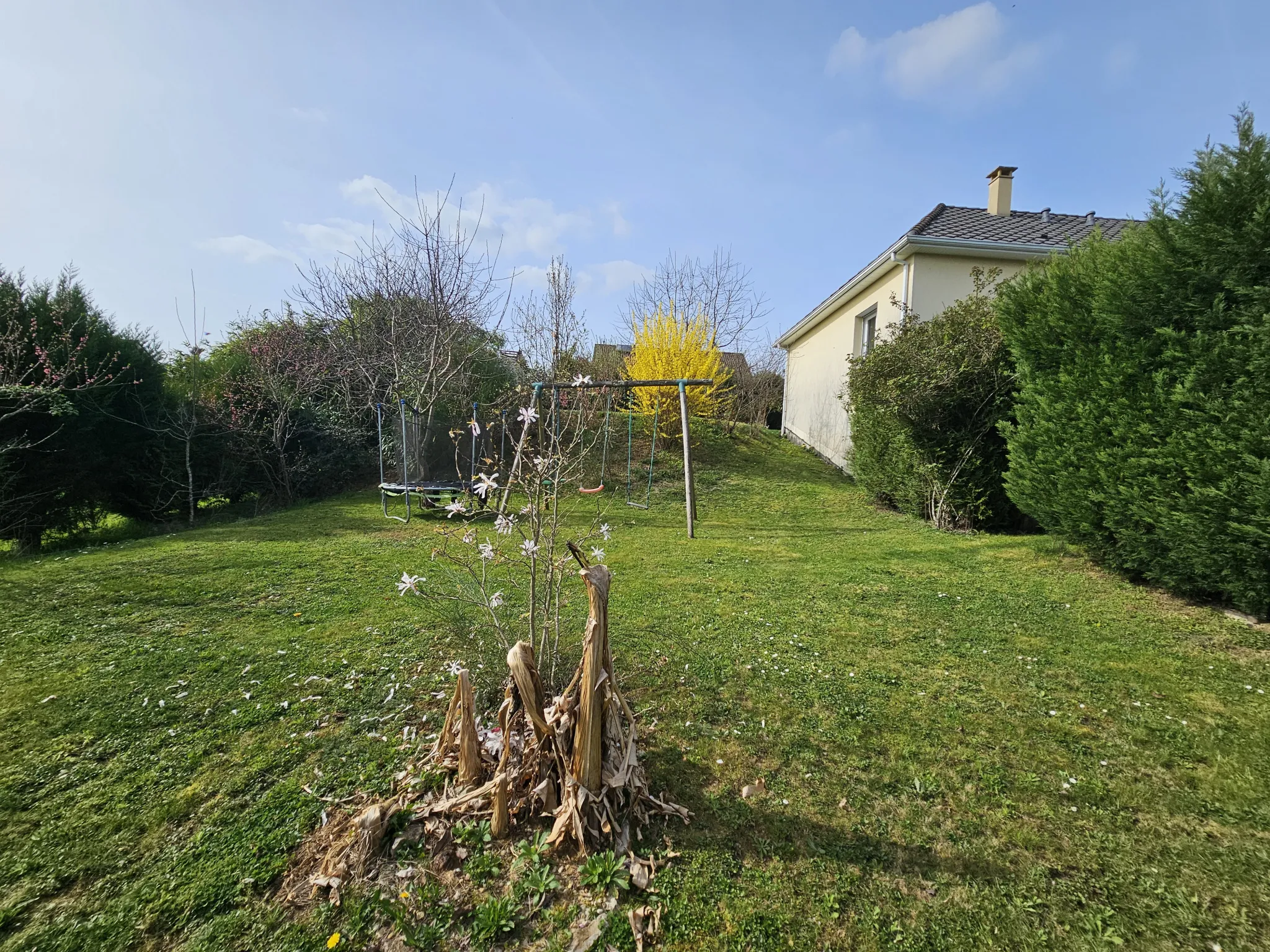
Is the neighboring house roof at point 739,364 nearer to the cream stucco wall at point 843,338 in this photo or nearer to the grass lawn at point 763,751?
the cream stucco wall at point 843,338

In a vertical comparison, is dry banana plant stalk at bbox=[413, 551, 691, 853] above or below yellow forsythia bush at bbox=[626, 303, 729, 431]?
below

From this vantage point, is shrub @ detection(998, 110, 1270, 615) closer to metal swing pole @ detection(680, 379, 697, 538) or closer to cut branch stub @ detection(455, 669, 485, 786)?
metal swing pole @ detection(680, 379, 697, 538)

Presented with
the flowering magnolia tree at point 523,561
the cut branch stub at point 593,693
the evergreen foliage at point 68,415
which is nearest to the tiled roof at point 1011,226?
the flowering magnolia tree at point 523,561

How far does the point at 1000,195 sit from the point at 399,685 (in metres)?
13.5

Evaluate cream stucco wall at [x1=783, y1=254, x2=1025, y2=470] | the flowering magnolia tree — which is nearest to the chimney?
cream stucco wall at [x1=783, y1=254, x2=1025, y2=470]

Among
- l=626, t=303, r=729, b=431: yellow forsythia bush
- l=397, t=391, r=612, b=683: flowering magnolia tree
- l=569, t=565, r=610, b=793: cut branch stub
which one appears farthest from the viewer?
l=626, t=303, r=729, b=431: yellow forsythia bush

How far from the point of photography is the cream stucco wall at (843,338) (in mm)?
9336

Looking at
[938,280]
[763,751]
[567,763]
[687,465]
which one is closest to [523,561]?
[567,763]

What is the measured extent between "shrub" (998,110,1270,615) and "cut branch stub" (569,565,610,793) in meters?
4.09

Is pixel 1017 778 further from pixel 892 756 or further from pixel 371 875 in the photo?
pixel 371 875

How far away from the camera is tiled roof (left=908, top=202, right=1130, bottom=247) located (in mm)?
9500

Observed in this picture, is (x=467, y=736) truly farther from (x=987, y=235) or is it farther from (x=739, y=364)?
(x=739, y=364)

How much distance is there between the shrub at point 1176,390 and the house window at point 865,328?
633 cm

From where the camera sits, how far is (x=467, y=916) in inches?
65.9
